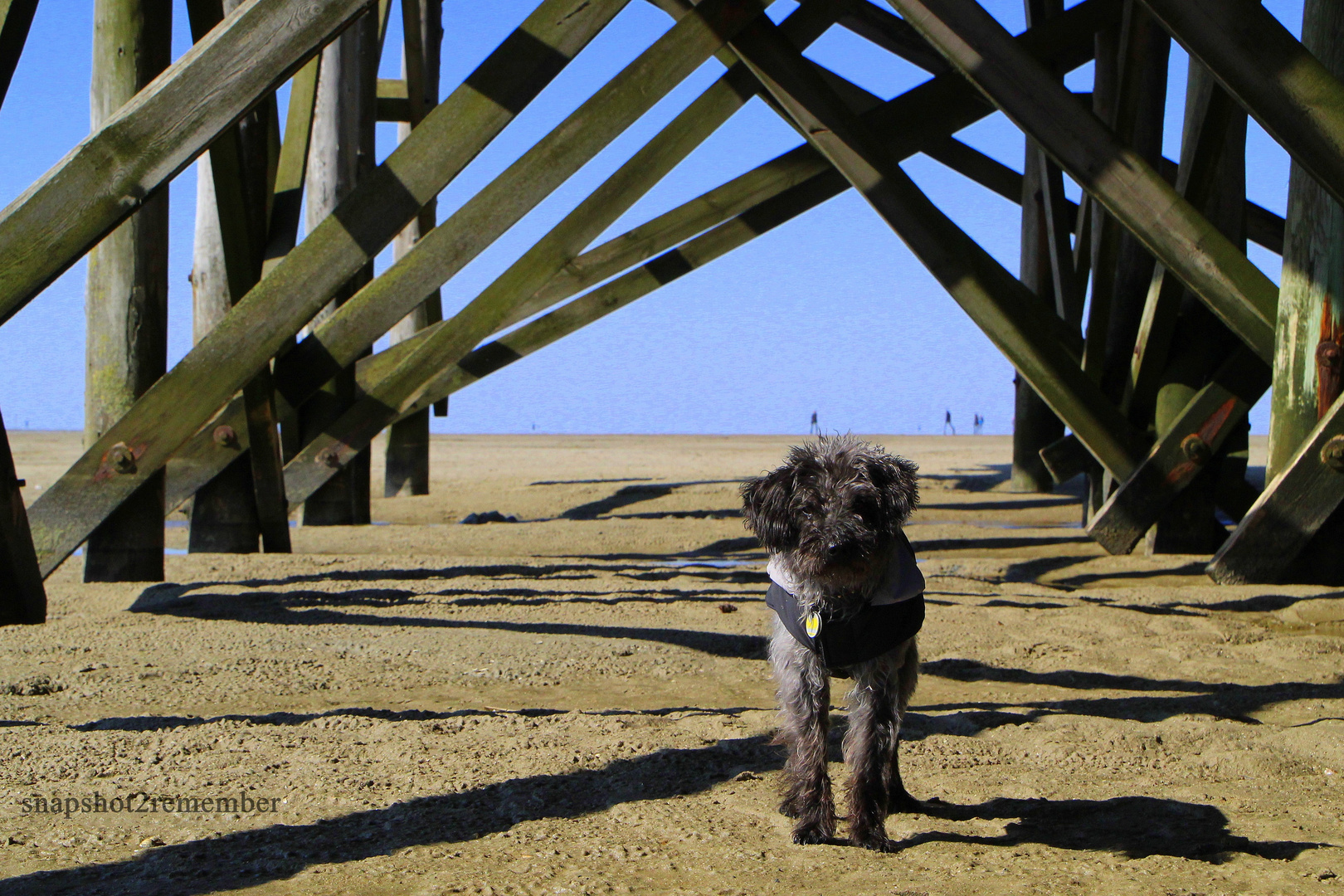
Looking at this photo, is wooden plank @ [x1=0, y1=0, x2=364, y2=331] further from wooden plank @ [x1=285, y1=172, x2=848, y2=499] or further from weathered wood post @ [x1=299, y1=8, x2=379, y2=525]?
weathered wood post @ [x1=299, y1=8, x2=379, y2=525]

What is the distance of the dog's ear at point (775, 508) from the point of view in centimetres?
287

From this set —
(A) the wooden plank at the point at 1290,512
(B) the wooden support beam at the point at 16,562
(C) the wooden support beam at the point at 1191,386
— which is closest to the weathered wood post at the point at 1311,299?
(A) the wooden plank at the point at 1290,512

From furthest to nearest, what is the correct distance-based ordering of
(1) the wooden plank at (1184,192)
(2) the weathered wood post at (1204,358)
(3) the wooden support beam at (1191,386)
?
(2) the weathered wood post at (1204,358)
(3) the wooden support beam at (1191,386)
(1) the wooden plank at (1184,192)

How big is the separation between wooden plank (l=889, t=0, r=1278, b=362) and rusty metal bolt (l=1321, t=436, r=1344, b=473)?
1155 millimetres

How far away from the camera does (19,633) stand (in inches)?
187

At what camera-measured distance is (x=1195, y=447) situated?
6.41 m

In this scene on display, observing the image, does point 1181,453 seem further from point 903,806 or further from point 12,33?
point 12,33

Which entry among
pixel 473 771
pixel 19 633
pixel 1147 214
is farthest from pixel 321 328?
pixel 1147 214

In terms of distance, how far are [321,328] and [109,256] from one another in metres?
1.28

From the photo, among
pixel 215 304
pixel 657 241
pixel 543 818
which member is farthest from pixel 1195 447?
pixel 215 304

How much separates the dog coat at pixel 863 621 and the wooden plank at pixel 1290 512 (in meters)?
3.39

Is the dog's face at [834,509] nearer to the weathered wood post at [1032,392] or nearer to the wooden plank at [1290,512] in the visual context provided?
the wooden plank at [1290,512]

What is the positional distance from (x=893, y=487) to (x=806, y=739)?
2.25 feet

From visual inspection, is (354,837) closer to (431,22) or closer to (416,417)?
(416,417)
